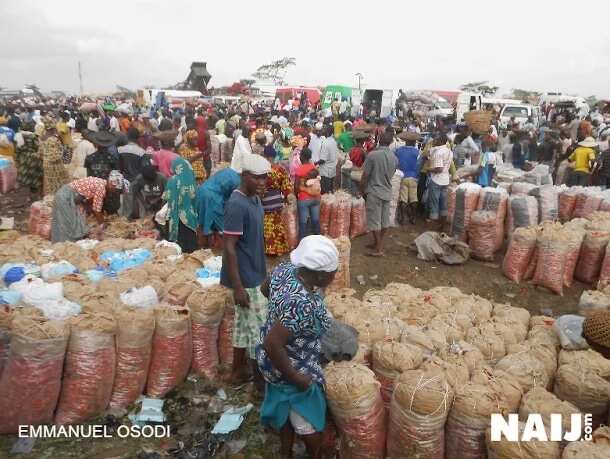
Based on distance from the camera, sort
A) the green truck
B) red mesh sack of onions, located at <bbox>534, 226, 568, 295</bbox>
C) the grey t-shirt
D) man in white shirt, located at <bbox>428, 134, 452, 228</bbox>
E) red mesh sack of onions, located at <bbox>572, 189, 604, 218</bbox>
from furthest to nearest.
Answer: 1. the green truck
2. man in white shirt, located at <bbox>428, 134, 452, 228</bbox>
3. red mesh sack of onions, located at <bbox>572, 189, 604, 218</bbox>
4. the grey t-shirt
5. red mesh sack of onions, located at <bbox>534, 226, 568, 295</bbox>

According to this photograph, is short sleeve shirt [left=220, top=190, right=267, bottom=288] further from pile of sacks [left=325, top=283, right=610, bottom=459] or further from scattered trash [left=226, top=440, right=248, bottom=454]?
scattered trash [left=226, top=440, right=248, bottom=454]

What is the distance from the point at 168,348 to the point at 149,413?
1.52 ft

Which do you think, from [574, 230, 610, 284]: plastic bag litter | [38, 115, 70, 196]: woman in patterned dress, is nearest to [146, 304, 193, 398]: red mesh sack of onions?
[574, 230, 610, 284]: plastic bag litter

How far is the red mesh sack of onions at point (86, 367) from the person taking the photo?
3.23m

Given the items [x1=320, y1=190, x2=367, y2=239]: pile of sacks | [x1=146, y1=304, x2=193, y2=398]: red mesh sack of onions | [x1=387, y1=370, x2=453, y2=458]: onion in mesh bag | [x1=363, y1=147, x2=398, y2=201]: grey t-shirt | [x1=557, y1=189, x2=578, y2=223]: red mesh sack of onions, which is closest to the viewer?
[x1=387, y1=370, x2=453, y2=458]: onion in mesh bag

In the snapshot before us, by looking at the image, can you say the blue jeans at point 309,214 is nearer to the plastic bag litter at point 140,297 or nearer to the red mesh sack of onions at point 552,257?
the red mesh sack of onions at point 552,257

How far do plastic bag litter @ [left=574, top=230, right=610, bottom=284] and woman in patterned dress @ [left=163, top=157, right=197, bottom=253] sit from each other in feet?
16.7

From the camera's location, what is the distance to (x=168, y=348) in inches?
141

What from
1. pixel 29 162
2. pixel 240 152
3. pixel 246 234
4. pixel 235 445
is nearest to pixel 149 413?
pixel 235 445

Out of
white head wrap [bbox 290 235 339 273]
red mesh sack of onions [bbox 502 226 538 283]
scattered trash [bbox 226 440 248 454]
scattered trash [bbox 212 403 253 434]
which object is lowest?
scattered trash [bbox 226 440 248 454]

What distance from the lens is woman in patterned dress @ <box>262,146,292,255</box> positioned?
6.29 metres

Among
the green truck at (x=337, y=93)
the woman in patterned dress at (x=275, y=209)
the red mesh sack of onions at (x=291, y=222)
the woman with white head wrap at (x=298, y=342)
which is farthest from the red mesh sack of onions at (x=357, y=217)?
the green truck at (x=337, y=93)

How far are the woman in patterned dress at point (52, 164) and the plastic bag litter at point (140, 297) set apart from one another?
6.39 metres

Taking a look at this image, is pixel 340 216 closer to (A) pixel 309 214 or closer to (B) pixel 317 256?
(A) pixel 309 214
